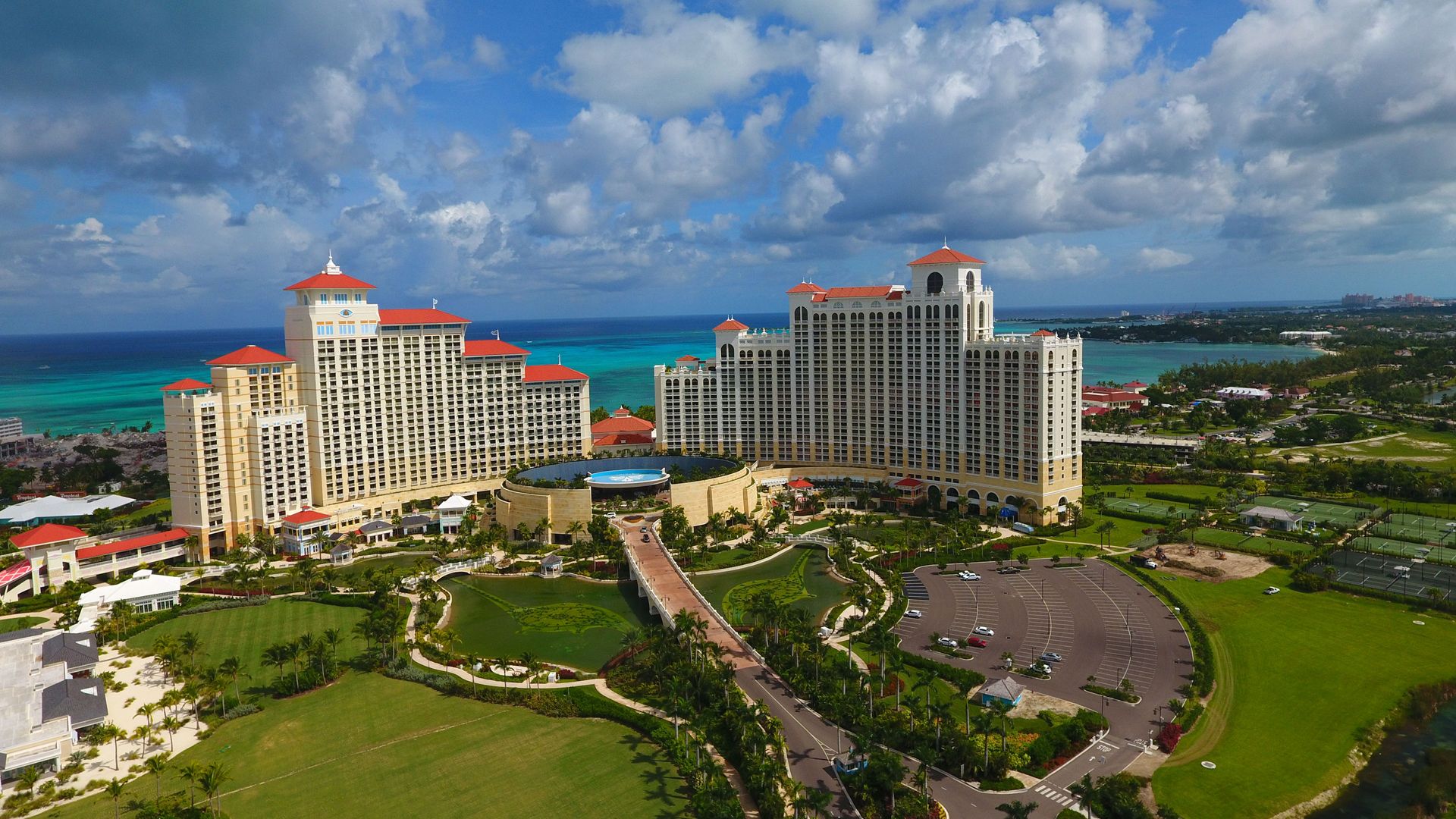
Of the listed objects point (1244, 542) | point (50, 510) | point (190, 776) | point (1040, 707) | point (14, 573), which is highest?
point (50, 510)

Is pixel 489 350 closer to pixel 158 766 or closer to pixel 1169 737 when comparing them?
pixel 158 766

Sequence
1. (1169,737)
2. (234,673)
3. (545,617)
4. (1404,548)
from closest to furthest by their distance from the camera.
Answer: (1169,737) < (234,673) < (545,617) < (1404,548)

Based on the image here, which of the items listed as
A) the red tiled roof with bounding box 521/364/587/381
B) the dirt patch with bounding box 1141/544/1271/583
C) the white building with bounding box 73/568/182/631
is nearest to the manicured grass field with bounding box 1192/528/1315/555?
the dirt patch with bounding box 1141/544/1271/583

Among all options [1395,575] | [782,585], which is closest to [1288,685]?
[1395,575]

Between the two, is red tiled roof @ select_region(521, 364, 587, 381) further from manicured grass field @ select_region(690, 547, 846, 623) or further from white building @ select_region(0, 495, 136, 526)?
white building @ select_region(0, 495, 136, 526)

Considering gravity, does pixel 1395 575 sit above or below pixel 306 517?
below

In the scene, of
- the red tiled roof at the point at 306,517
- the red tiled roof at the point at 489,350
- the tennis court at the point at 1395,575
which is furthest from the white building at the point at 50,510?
the tennis court at the point at 1395,575

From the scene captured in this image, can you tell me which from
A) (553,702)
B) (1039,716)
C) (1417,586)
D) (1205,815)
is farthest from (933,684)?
(1417,586)
